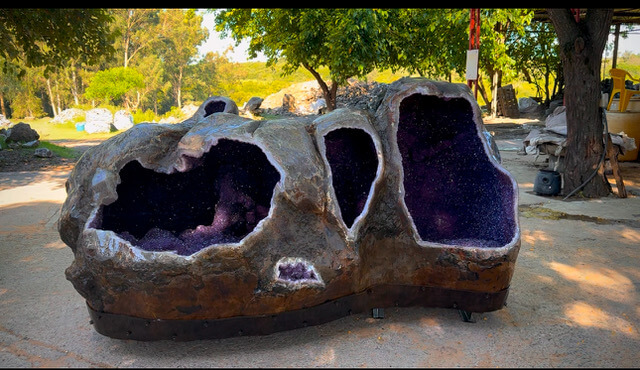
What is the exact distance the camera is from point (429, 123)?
3992 millimetres

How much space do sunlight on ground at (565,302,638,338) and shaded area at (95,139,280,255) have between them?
2293 mm

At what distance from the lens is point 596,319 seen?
3611mm

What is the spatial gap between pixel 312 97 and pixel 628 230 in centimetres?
2281

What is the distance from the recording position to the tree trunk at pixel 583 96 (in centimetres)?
756

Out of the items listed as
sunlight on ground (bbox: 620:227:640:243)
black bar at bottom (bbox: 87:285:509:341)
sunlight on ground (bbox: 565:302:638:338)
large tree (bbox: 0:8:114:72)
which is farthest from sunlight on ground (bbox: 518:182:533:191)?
large tree (bbox: 0:8:114:72)

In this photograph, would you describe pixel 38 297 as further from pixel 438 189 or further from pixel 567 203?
pixel 567 203

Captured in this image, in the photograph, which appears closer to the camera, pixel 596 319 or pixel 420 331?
pixel 420 331

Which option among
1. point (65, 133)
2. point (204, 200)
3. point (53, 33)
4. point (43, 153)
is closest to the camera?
point (204, 200)

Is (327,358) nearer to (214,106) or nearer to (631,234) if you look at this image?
(214,106)

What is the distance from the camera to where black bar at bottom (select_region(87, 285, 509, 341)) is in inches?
118

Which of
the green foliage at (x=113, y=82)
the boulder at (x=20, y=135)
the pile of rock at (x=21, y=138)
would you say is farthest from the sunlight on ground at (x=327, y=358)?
the green foliage at (x=113, y=82)

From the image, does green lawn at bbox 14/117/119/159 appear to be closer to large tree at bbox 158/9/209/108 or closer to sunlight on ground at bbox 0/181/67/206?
sunlight on ground at bbox 0/181/67/206

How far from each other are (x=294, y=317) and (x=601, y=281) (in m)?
2.74

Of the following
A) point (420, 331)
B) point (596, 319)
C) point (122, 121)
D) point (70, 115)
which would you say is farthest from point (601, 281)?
point (70, 115)
